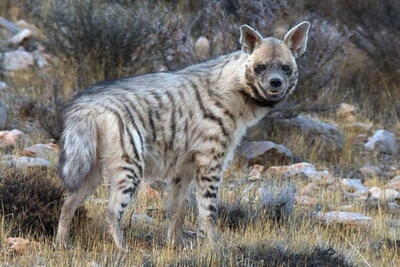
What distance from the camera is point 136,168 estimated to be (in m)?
5.87

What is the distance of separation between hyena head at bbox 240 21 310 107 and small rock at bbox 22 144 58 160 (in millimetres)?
2785

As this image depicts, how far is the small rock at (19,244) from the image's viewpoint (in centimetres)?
553

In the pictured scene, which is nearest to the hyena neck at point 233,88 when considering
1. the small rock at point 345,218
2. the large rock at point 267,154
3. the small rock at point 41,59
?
the small rock at point 345,218

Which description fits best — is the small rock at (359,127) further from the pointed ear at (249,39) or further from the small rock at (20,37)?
the small rock at (20,37)

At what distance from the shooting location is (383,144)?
10.3m

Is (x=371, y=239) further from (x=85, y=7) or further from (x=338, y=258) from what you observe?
(x=85, y=7)

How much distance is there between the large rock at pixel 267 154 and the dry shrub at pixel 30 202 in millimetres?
3089

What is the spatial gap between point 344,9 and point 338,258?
801 centimetres

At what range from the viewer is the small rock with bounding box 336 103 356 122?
37.4 feet

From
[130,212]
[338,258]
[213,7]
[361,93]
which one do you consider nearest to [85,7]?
[213,7]

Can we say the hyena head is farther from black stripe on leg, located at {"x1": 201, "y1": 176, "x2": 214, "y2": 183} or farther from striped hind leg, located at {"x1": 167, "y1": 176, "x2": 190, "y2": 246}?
striped hind leg, located at {"x1": 167, "y1": 176, "x2": 190, "y2": 246}

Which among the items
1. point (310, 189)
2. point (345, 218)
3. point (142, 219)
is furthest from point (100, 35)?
point (345, 218)

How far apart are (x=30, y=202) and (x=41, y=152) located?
2.28 meters

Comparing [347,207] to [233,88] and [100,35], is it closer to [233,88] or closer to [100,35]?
[233,88]
